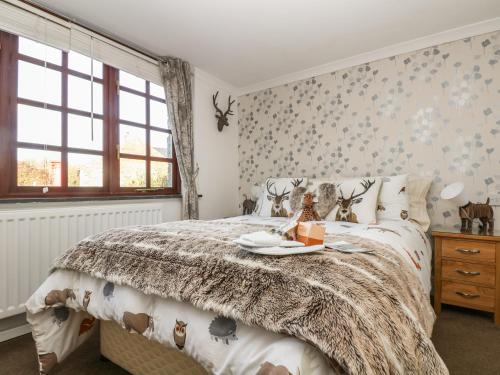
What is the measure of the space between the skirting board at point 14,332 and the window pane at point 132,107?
5.89 ft

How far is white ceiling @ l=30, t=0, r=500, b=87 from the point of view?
6.99 feet

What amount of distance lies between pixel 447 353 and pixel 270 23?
259 centimetres

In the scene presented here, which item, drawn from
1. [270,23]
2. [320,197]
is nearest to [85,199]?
[320,197]

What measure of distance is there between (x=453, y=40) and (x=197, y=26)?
220 centimetres

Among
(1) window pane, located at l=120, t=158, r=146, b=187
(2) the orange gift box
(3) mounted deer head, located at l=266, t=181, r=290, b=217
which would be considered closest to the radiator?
(1) window pane, located at l=120, t=158, r=146, b=187

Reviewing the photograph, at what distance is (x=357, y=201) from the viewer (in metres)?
2.36

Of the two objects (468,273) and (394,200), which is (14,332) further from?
(468,273)

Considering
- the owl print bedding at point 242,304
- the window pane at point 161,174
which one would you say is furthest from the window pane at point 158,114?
the owl print bedding at point 242,304

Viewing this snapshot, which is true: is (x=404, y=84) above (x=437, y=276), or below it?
above

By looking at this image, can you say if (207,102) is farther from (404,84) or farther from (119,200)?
(404,84)

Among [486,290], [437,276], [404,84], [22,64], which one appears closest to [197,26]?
[22,64]

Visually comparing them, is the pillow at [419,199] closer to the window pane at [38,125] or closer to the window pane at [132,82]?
the window pane at [132,82]

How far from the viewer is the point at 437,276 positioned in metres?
2.25

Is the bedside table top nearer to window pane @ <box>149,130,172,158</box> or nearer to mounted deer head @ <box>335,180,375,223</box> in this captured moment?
mounted deer head @ <box>335,180,375,223</box>
